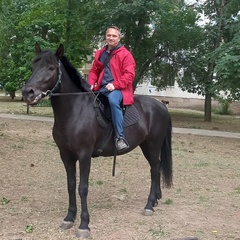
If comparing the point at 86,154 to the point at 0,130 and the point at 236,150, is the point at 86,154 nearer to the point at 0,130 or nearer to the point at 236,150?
the point at 236,150

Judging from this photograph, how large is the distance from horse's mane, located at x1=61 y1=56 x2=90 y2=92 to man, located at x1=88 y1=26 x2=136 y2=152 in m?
0.29

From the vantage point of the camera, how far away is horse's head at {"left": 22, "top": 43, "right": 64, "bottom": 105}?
4.66m

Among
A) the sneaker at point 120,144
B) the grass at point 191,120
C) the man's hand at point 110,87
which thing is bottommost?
the grass at point 191,120

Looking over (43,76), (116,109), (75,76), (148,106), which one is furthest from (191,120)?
(43,76)

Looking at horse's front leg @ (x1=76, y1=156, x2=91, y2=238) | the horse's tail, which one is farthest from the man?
the horse's tail

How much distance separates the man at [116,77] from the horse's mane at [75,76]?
0.29 metres

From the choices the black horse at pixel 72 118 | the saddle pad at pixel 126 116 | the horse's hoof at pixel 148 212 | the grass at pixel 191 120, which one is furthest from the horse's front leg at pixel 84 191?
the grass at pixel 191 120

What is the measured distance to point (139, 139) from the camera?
6.19m

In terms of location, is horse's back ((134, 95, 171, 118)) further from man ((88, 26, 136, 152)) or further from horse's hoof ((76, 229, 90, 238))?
horse's hoof ((76, 229, 90, 238))

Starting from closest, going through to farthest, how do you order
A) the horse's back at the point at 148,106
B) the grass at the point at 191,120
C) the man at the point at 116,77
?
the man at the point at 116,77, the horse's back at the point at 148,106, the grass at the point at 191,120

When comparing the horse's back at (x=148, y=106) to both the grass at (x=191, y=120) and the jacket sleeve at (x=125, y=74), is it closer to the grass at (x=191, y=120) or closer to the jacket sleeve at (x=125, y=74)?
the jacket sleeve at (x=125, y=74)

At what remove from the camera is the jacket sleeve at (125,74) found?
18.1 feet

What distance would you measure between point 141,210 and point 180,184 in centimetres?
196

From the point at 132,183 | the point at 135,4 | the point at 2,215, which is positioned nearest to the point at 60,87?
the point at 2,215
